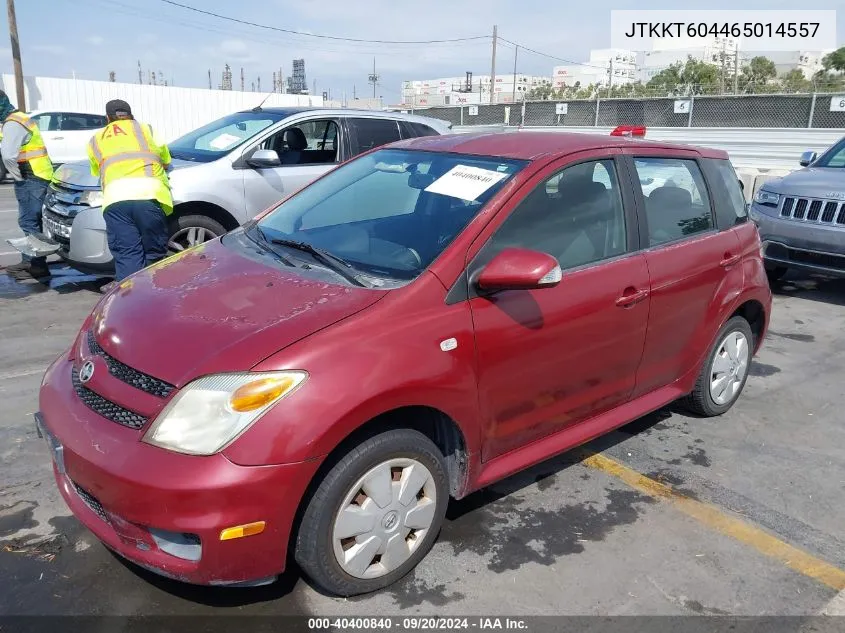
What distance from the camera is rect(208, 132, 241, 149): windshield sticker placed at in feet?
22.4

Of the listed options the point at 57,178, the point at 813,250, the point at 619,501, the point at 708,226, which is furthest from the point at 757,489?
the point at 57,178

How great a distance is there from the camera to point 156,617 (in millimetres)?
2508

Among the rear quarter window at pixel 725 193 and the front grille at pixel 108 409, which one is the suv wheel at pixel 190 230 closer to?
the front grille at pixel 108 409

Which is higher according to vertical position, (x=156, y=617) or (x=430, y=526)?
(x=430, y=526)

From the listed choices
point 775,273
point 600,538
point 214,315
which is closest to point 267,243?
point 214,315

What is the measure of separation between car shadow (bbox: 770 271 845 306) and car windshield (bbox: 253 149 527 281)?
5766 millimetres

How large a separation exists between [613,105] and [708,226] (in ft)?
69.2

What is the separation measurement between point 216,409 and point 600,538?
1.82 metres

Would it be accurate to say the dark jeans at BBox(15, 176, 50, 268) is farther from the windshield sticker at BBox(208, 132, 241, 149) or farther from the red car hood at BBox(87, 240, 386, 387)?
the red car hood at BBox(87, 240, 386, 387)

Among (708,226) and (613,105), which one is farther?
(613,105)

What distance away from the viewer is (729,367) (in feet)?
14.1

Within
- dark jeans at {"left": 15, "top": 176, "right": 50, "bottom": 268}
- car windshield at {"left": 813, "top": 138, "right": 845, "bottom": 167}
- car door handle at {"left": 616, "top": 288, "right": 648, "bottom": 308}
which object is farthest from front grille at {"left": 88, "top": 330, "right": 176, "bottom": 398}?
car windshield at {"left": 813, "top": 138, "right": 845, "bottom": 167}

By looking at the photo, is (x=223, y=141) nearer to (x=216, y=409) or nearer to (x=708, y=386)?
(x=708, y=386)

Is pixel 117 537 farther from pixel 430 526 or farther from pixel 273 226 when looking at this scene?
pixel 273 226
